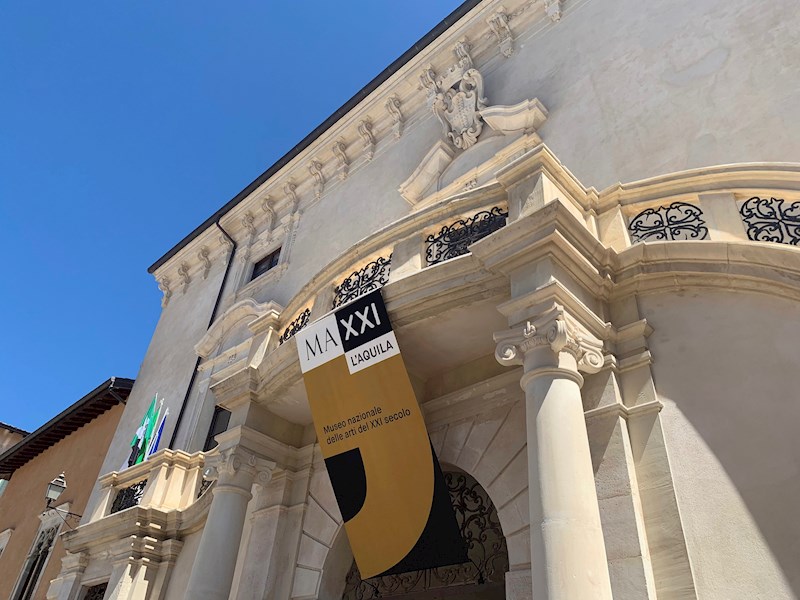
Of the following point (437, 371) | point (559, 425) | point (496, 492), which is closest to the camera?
point (559, 425)

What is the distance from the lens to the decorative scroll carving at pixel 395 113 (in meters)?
14.9

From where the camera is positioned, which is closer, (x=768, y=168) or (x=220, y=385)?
(x=768, y=168)

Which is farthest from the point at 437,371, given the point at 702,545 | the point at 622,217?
the point at 702,545

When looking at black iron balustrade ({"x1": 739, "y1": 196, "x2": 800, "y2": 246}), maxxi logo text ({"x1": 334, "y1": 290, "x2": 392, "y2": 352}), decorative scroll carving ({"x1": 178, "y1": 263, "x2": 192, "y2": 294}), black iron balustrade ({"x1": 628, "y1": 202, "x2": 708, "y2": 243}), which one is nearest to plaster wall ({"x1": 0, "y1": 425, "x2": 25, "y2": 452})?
decorative scroll carving ({"x1": 178, "y1": 263, "x2": 192, "y2": 294})

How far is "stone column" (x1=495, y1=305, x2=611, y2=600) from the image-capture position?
14.1 feet

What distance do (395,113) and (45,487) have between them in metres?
16.2

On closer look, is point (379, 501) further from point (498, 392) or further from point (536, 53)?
point (536, 53)

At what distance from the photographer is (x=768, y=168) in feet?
19.7

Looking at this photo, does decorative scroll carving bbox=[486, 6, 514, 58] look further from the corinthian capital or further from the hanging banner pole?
the corinthian capital

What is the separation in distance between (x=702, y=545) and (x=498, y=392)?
2.94 m

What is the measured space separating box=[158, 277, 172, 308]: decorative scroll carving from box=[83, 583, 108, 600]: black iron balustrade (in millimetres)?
10221

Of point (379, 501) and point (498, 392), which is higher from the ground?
point (498, 392)

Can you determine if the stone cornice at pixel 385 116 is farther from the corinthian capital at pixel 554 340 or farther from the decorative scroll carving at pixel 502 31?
the corinthian capital at pixel 554 340

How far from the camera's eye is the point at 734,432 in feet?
16.3
